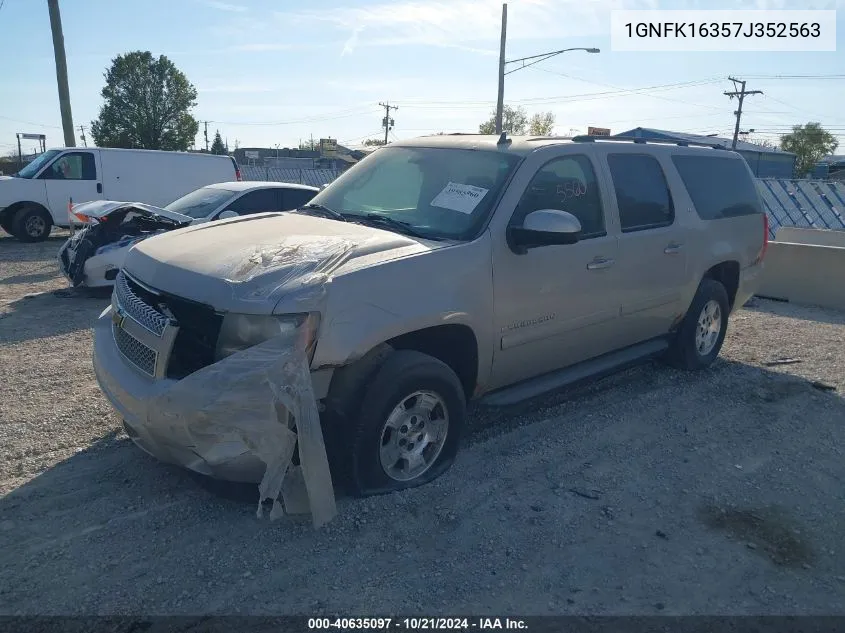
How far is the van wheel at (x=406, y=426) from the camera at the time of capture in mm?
3500

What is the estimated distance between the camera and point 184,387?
3.13 metres

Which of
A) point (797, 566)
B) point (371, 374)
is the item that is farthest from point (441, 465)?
point (797, 566)

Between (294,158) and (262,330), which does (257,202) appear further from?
(294,158)

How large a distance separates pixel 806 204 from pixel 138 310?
21.8 m

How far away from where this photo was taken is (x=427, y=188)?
4477 millimetres

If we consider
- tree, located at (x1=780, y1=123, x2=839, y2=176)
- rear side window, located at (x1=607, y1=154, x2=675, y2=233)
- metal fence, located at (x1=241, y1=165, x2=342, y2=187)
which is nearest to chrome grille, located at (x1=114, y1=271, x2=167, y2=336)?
rear side window, located at (x1=607, y1=154, x2=675, y2=233)

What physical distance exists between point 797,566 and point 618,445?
1431 millimetres

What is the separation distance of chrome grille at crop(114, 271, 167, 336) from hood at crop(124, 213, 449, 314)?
0.10 metres

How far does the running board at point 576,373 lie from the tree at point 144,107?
2394 inches

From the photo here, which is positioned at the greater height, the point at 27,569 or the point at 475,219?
the point at 475,219

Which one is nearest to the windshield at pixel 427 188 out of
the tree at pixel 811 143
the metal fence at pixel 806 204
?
the metal fence at pixel 806 204

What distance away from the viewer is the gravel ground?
9.90ft

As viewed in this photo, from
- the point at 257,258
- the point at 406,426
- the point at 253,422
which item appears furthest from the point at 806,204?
the point at 253,422

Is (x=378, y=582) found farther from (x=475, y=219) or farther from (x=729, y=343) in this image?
(x=729, y=343)
